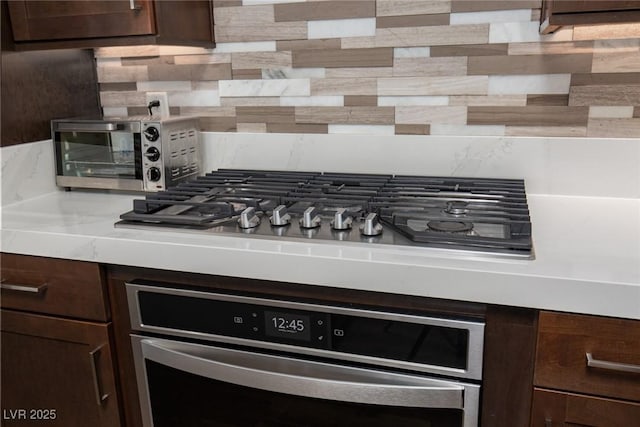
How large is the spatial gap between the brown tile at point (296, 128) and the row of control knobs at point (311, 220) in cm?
48

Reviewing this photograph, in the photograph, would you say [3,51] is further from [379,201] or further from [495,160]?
[495,160]

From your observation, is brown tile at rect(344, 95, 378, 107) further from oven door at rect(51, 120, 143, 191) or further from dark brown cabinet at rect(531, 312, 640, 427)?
dark brown cabinet at rect(531, 312, 640, 427)

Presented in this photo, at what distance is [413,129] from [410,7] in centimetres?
31

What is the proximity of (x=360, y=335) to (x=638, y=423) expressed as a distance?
476 mm

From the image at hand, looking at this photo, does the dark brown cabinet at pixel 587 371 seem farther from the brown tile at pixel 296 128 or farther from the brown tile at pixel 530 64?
the brown tile at pixel 296 128

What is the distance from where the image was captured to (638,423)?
0.92m

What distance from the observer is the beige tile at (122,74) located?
1740 mm

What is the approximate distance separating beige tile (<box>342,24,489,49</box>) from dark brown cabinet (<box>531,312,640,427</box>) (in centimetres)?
79

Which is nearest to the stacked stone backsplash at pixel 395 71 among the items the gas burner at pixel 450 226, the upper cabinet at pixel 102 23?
the upper cabinet at pixel 102 23

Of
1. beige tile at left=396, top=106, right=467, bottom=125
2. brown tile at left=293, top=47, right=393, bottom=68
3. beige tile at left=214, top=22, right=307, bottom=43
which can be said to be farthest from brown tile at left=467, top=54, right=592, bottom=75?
beige tile at left=214, top=22, right=307, bottom=43

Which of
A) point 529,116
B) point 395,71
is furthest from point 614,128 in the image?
point 395,71

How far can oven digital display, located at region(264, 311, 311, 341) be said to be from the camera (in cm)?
107

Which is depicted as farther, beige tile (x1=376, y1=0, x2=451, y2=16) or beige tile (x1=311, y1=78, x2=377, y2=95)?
beige tile (x1=311, y1=78, x2=377, y2=95)

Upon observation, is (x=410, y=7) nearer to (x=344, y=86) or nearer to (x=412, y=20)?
(x=412, y=20)
